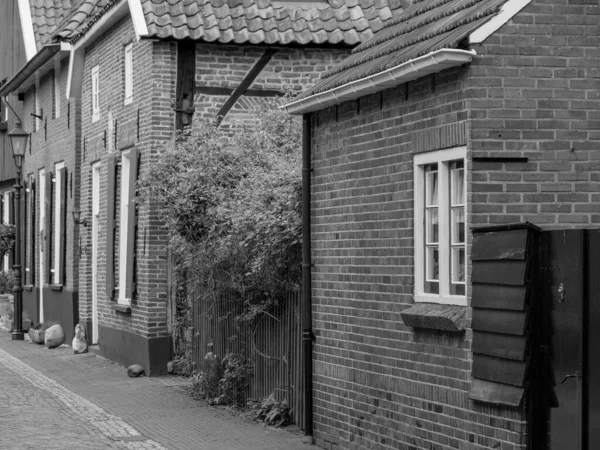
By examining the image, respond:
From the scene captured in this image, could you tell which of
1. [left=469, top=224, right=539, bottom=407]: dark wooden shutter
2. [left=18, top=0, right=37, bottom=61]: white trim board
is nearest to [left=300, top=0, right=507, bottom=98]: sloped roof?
[left=469, top=224, right=539, bottom=407]: dark wooden shutter

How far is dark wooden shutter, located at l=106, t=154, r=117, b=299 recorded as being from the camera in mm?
20250

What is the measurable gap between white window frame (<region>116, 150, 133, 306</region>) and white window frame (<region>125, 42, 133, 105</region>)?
32.9 inches

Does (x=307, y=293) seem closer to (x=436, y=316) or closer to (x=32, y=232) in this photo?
(x=436, y=316)

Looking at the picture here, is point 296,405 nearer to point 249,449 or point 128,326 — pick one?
point 249,449

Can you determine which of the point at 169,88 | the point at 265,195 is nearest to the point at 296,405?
the point at 265,195

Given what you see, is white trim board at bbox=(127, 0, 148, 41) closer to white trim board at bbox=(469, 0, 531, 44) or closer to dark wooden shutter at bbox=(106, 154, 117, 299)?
dark wooden shutter at bbox=(106, 154, 117, 299)

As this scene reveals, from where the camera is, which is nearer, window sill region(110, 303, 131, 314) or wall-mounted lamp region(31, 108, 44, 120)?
window sill region(110, 303, 131, 314)

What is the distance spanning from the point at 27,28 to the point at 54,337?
7.88m

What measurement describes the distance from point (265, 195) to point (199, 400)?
3208mm

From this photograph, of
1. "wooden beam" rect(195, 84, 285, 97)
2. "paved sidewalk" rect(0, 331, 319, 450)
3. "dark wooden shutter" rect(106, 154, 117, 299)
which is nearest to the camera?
"paved sidewalk" rect(0, 331, 319, 450)

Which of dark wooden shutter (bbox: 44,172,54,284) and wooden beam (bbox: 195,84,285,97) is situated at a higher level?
wooden beam (bbox: 195,84,285,97)

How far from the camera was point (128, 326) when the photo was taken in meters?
19.2

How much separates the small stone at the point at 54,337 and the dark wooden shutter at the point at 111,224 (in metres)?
3.98

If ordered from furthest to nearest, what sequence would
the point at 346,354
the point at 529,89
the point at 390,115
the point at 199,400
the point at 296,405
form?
the point at 199,400, the point at 296,405, the point at 346,354, the point at 390,115, the point at 529,89
